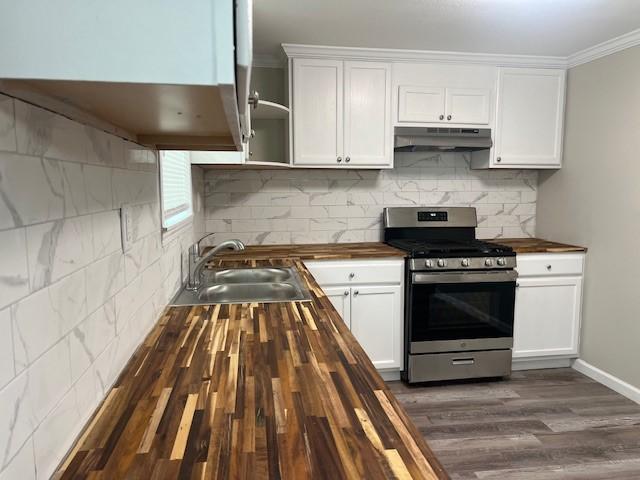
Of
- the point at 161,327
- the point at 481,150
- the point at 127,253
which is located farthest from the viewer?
the point at 481,150

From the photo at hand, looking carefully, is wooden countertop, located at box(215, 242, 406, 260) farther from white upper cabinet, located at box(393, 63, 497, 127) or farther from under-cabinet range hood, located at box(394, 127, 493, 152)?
white upper cabinet, located at box(393, 63, 497, 127)

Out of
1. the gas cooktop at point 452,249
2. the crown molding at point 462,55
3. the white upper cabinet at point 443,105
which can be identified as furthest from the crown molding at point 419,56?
the gas cooktop at point 452,249

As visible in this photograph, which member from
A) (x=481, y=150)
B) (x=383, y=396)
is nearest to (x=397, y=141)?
(x=481, y=150)

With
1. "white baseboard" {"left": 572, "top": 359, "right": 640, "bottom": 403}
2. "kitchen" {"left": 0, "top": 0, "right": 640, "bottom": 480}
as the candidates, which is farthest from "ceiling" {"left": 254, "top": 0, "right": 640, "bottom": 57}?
"white baseboard" {"left": 572, "top": 359, "right": 640, "bottom": 403}

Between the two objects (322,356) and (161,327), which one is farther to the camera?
(161,327)

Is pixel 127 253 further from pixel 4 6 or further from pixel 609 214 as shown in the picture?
pixel 609 214

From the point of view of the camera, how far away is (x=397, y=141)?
3.12 m

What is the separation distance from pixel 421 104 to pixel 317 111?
755mm

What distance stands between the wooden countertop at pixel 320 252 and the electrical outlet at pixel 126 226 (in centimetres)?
164

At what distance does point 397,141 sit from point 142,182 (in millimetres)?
2140

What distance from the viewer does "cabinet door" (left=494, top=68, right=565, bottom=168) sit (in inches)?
127

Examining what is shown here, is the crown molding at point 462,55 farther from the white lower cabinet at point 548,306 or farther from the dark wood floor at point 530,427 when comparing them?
the dark wood floor at point 530,427

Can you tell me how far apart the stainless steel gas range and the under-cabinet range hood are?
0.72 m

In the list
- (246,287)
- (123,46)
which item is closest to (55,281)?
(123,46)
